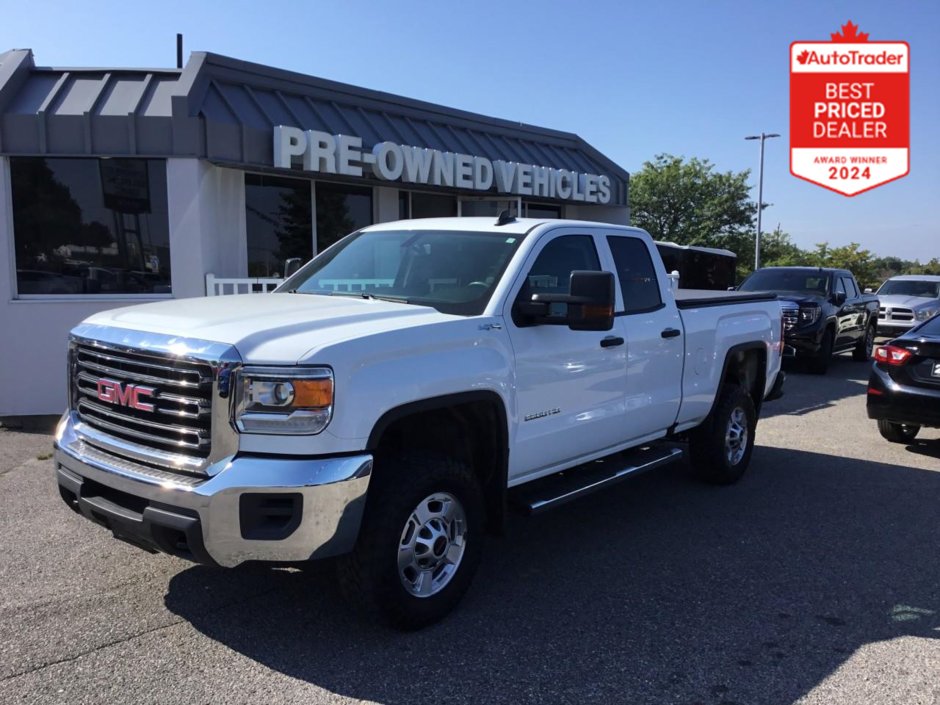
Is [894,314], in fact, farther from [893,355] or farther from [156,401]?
[156,401]

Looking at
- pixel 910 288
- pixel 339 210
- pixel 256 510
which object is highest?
pixel 339 210

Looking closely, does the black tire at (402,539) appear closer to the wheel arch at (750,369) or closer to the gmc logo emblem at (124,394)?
the gmc logo emblem at (124,394)

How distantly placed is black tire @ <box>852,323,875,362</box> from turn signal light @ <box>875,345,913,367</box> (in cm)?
858

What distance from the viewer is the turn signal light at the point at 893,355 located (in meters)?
7.50

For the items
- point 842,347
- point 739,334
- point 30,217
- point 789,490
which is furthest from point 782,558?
point 842,347

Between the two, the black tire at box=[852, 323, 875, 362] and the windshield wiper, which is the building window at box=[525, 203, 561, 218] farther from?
the windshield wiper

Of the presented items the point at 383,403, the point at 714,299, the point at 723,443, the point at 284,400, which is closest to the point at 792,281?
the point at 714,299

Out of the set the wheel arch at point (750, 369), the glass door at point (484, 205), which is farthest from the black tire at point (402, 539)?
the glass door at point (484, 205)

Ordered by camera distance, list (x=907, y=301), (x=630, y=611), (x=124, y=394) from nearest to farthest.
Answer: (x=124, y=394) < (x=630, y=611) < (x=907, y=301)

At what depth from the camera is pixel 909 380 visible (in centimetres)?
750

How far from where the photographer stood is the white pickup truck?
3.30 m

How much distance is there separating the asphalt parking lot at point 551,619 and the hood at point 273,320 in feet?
3.63

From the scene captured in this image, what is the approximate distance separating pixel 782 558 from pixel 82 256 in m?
8.01

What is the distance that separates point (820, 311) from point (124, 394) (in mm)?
12391
